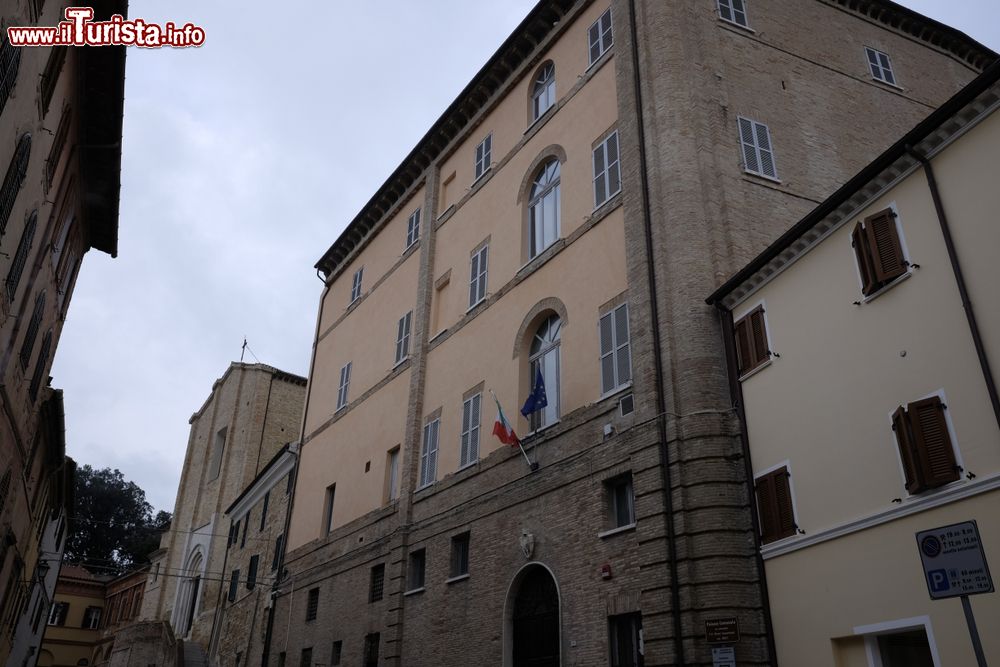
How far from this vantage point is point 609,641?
13195 millimetres

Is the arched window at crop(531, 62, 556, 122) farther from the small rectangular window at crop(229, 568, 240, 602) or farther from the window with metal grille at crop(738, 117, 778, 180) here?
the small rectangular window at crop(229, 568, 240, 602)

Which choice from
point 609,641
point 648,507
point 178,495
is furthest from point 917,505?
point 178,495

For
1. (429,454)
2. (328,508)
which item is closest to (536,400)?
(429,454)

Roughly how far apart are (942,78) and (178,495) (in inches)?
1826

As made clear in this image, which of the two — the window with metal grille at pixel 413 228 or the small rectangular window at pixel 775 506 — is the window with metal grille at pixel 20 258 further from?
the small rectangular window at pixel 775 506

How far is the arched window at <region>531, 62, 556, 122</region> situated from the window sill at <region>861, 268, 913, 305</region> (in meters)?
11.1

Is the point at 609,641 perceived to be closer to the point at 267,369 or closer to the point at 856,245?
the point at 856,245

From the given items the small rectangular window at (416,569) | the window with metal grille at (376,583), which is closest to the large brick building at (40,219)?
the window with metal grille at (376,583)

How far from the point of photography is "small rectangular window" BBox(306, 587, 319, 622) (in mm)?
24422

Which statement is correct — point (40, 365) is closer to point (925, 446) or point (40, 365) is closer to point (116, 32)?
point (116, 32)

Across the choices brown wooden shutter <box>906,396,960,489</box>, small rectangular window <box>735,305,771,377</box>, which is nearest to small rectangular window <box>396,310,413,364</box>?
small rectangular window <box>735,305,771,377</box>

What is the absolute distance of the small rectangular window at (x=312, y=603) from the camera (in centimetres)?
2442

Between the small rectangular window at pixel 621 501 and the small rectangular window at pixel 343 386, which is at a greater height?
the small rectangular window at pixel 343 386

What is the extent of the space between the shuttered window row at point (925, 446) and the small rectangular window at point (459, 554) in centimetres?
1017
